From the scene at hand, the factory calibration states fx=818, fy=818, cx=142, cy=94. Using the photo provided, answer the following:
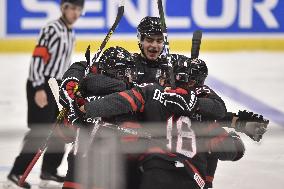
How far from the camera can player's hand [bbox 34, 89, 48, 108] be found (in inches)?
167

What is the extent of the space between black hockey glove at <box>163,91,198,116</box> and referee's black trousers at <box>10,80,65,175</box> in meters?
0.35

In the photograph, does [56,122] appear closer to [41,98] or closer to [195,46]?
[195,46]

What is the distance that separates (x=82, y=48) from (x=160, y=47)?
10.0 feet

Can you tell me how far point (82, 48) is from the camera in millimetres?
6031

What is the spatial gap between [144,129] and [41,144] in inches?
23.2

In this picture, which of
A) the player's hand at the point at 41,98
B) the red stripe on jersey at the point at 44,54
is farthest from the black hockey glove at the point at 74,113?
the red stripe on jersey at the point at 44,54

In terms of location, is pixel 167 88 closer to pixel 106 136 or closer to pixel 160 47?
pixel 106 136

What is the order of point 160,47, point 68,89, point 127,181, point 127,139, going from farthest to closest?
point 160,47, point 68,89, point 127,181, point 127,139

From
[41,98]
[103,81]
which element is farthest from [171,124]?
[41,98]

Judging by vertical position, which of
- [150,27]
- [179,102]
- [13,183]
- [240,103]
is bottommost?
[13,183]

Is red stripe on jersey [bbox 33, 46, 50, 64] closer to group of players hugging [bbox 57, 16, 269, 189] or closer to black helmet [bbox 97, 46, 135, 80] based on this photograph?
group of players hugging [bbox 57, 16, 269, 189]

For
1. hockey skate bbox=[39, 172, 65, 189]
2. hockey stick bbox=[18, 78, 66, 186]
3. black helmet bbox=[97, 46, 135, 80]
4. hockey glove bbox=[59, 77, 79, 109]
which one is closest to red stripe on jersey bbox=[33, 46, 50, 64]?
hockey skate bbox=[39, 172, 65, 189]

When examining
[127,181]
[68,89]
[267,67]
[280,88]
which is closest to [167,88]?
[127,181]

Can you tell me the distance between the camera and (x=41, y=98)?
14.0 feet
